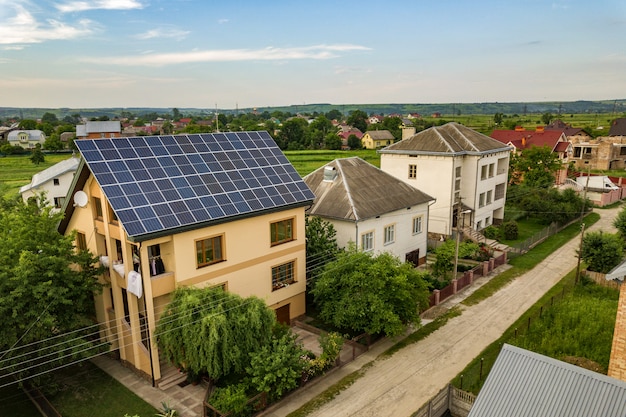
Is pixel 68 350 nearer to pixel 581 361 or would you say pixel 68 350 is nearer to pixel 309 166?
pixel 581 361

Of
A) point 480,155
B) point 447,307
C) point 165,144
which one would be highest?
point 165,144

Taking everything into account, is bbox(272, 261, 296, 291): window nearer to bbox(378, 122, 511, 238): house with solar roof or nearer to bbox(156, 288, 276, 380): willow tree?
bbox(156, 288, 276, 380): willow tree

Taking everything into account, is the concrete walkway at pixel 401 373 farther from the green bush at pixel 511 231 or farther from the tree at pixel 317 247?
the green bush at pixel 511 231

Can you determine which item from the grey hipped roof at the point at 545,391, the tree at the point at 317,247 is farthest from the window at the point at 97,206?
the grey hipped roof at the point at 545,391

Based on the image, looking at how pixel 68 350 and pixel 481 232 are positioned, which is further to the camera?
pixel 481 232

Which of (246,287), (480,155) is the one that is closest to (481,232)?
(480,155)

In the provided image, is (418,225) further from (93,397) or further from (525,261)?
(93,397)

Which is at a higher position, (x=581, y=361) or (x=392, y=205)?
(x=392, y=205)
